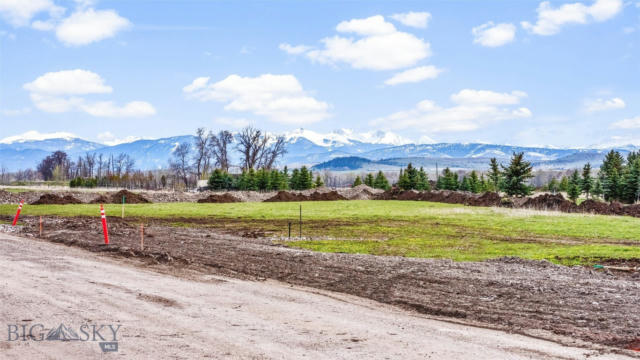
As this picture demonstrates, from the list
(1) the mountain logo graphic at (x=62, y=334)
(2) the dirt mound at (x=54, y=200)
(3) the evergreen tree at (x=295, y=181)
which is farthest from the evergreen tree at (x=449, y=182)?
(1) the mountain logo graphic at (x=62, y=334)

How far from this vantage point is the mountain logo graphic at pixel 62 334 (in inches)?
347

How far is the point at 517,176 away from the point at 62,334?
7082 cm

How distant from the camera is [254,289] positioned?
533 inches

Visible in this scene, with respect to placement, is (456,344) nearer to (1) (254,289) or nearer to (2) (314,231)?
(1) (254,289)

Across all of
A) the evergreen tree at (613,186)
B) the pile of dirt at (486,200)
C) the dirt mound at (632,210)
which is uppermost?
the evergreen tree at (613,186)

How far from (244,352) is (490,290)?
7413mm

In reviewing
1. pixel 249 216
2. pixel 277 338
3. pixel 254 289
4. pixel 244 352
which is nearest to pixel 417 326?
pixel 277 338

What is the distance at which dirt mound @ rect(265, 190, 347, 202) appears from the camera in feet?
251

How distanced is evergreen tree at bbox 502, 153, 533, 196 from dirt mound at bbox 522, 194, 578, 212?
9.18 metres

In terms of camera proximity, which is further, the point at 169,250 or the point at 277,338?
the point at 169,250

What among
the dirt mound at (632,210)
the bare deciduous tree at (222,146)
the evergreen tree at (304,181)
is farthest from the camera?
the bare deciduous tree at (222,146)

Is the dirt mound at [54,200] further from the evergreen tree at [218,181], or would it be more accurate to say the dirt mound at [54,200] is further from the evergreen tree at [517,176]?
the evergreen tree at [517,176]

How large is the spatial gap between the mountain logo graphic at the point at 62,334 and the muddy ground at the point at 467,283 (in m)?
6.64

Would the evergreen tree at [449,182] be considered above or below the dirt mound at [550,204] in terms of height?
above
